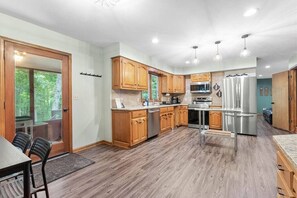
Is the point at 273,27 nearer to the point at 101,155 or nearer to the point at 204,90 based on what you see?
the point at 204,90

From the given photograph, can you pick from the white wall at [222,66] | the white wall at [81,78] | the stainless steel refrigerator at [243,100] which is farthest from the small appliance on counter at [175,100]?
the white wall at [81,78]

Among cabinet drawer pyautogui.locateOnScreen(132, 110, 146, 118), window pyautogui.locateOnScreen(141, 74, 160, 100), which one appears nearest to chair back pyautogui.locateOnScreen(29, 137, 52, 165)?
cabinet drawer pyautogui.locateOnScreen(132, 110, 146, 118)

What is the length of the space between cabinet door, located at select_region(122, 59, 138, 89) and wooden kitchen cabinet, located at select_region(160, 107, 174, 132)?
139 centimetres

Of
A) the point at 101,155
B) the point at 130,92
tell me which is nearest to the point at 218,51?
the point at 130,92

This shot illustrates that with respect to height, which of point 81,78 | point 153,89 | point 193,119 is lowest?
point 193,119

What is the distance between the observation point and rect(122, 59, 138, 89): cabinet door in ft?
12.3

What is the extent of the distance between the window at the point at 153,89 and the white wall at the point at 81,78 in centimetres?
182

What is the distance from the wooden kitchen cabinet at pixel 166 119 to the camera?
15.9ft

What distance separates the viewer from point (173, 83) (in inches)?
249

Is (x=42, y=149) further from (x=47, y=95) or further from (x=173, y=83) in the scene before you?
(x=173, y=83)

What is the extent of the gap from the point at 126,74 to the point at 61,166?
2414 millimetres

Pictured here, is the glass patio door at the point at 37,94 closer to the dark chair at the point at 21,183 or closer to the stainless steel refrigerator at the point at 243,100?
the dark chair at the point at 21,183

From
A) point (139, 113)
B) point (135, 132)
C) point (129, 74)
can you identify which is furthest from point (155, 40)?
point (135, 132)

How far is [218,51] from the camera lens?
437 centimetres
